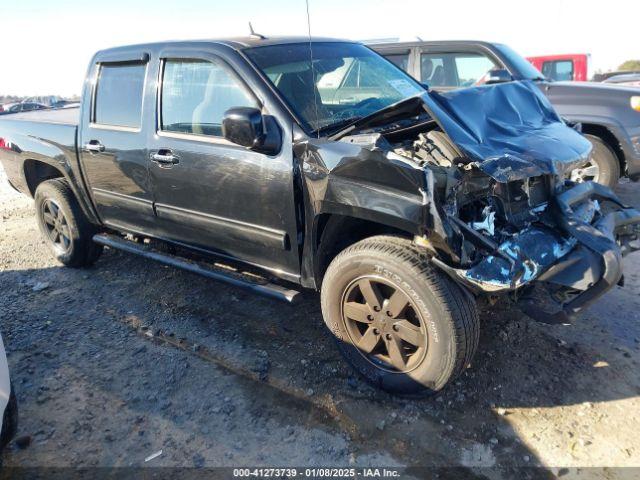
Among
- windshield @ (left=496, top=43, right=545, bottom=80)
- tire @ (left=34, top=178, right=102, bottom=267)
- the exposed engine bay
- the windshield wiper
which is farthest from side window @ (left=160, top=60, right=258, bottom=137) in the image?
windshield @ (left=496, top=43, right=545, bottom=80)

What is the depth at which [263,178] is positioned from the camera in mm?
2941

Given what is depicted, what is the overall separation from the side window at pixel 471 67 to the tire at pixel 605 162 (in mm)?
1467

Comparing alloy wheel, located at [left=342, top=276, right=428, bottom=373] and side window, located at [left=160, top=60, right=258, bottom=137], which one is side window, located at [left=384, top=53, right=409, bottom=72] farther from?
alloy wheel, located at [left=342, top=276, right=428, bottom=373]

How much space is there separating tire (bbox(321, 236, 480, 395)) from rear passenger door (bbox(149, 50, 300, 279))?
444mm

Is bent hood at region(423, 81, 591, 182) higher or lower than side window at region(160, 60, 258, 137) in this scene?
lower

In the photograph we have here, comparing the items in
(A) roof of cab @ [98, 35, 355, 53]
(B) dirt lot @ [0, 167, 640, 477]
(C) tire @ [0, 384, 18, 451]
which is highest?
(A) roof of cab @ [98, 35, 355, 53]

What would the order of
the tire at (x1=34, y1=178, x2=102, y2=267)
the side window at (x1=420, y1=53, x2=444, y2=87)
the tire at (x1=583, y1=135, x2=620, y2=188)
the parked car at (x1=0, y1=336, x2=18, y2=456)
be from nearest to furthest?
1. the parked car at (x1=0, y1=336, x2=18, y2=456)
2. the tire at (x1=34, y1=178, x2=102, y2=267)
3. the tire at (x1=583, y1=135, x2=620, y2=188)
4. the side window at (x1=420, y1=53, x2=444, y2=87)

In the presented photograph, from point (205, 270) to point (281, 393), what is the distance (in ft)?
3.62

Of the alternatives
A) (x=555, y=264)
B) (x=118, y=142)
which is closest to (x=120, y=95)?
(x=118, y=142)

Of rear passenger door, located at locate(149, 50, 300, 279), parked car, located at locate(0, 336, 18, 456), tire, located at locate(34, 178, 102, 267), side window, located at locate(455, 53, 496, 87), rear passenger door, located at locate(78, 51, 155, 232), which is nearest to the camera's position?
parked car, located at locate(0, 336, 18, 456)

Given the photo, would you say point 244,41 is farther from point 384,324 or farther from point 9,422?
point 9,422

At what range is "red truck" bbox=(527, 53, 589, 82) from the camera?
8.91 metres

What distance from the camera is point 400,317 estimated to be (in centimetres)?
267

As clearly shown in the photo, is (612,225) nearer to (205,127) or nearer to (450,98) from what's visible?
(450,98)
